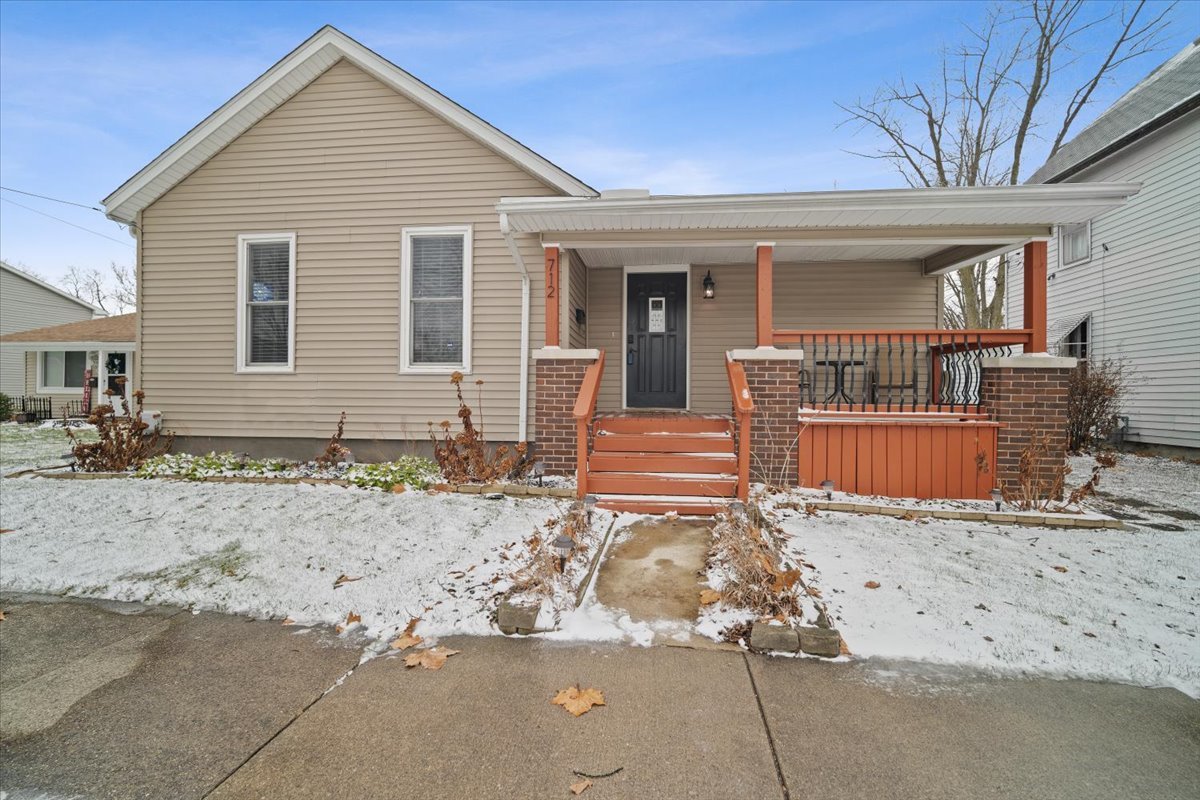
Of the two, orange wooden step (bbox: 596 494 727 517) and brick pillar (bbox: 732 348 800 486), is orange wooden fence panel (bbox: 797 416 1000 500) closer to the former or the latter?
brick pillar (bbox: 732 348 800 486)

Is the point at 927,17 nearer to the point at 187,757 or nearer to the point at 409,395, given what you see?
the point at 409,395

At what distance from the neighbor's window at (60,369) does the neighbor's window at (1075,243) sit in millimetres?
27090

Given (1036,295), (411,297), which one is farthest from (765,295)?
(411,297)

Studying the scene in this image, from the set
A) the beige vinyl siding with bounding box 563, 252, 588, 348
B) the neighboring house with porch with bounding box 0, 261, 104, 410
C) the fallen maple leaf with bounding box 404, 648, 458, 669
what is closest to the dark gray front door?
the beige vinyl siding with bounding box 563, 252, 588, 348

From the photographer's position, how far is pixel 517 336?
6.46 metres

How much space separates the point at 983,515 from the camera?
457 centimetres

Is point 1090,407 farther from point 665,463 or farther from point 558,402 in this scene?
point 558,402

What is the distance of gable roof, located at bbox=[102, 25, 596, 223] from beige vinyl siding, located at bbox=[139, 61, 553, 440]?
12 centimetres

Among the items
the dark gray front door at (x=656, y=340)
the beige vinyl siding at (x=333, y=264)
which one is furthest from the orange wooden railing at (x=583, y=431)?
the dark gray front door at (x=656, y=340)

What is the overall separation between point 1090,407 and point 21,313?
105 feet

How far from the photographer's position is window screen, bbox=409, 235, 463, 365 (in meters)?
6.59

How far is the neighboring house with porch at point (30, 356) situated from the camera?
1683cm

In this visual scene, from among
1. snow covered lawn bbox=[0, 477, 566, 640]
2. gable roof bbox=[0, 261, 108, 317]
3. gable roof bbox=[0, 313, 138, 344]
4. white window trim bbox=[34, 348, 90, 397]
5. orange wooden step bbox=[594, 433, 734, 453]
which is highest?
gable roof bbox=[0, 261, 108, 317]

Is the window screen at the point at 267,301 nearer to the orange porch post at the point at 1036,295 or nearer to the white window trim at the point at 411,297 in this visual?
the white window trim at the point at 411,297
